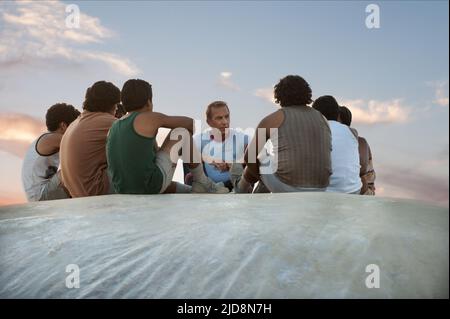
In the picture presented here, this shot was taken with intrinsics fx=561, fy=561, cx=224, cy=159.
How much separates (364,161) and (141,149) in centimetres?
158

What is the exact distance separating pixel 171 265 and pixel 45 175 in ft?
6.49

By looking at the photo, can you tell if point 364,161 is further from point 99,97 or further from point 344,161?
point 99,97

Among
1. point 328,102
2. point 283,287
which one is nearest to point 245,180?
point 328,102

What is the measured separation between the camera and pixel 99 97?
3061 mm

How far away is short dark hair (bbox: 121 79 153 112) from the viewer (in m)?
2.82

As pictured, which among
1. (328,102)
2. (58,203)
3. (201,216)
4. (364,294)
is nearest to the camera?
(364,294)

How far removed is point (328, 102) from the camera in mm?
3244

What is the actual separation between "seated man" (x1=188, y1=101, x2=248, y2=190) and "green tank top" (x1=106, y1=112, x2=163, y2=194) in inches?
38.5

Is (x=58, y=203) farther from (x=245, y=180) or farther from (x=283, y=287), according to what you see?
(x=283, y=287)

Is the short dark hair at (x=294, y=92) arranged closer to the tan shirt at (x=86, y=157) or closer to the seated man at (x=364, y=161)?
the seated man at (x=364, y=161)

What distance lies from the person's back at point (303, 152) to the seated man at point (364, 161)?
2.33 ft

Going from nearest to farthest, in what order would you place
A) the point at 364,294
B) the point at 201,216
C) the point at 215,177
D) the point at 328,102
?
the point at 364,294 → the point at 201,216 → the point at 328,102 → the point at 215,177

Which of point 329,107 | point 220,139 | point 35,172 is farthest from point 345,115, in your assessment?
point 35,172
